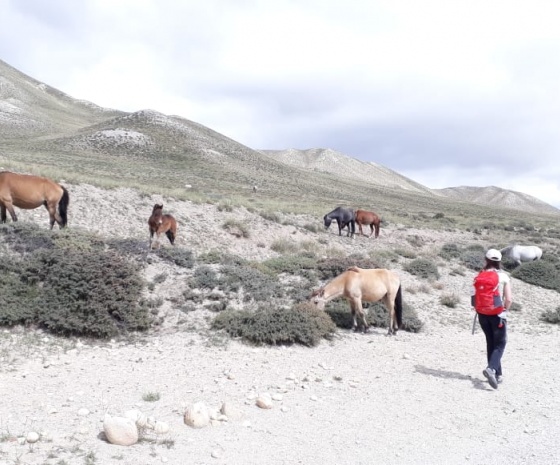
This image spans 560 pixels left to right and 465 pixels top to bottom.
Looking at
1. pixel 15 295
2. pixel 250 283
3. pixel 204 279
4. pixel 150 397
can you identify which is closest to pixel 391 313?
pixel 250 283

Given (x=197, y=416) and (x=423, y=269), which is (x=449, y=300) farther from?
(x=197, y=416)

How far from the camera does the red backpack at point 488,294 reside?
24.2 feet

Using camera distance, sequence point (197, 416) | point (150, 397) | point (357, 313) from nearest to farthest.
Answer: point (197, 416) → point (150, 397) → point (357, 313)

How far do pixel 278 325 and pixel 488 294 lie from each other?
3856mm

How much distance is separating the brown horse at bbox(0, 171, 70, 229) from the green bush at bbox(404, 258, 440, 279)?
1096 cm

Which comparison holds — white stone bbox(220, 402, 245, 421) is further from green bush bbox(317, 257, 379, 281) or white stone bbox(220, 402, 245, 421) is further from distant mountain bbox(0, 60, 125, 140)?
distant mountain bbox(0, 60, 125, 140)

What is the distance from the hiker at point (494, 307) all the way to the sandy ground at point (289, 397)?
43 cm

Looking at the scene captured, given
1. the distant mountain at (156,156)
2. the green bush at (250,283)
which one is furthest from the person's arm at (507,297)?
the distant mountain at (156,156)

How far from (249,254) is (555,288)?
10.7m

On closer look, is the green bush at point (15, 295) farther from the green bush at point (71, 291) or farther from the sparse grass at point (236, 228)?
the sparse grass at point (236, 228)

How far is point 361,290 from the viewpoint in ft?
33.7

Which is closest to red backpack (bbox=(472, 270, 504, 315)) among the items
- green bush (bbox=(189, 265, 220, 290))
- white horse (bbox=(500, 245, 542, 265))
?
green bush (bbox=(189, 265, 220, 290))

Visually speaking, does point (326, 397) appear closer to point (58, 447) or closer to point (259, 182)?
point (58, 447)

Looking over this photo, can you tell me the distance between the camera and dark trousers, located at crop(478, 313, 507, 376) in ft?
24.4
